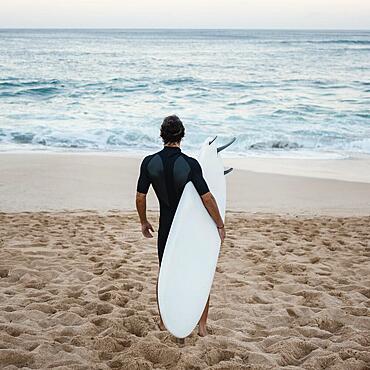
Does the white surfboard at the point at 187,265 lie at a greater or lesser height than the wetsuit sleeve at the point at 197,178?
lesser

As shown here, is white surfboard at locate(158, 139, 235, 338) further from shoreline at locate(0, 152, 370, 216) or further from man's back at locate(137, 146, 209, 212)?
shoreline at locate(0, 152, 370, 216)

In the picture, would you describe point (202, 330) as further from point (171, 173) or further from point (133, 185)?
point (133, 185)

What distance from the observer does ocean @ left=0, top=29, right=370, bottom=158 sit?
1404 centimetres

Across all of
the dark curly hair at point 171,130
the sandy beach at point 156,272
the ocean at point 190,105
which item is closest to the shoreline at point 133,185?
the sandy beach at point 156,272

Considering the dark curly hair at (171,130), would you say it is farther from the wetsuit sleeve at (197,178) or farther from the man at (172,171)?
the wetsuit sleeve at (197,178)

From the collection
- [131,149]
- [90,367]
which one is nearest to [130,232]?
[90,367]

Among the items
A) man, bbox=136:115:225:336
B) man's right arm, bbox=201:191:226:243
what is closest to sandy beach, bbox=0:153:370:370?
man's right arm, bbox=201:191:226:243

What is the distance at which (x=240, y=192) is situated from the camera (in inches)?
341

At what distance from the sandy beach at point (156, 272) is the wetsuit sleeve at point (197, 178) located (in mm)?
1050

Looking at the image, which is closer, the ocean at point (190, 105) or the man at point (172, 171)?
the man at point (172, 171)

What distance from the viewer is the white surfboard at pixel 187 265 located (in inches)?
138

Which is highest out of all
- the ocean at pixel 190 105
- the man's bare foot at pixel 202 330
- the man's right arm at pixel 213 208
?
the man's right arm at pixel 213 208

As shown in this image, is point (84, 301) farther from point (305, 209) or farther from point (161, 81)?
point (161, 81)

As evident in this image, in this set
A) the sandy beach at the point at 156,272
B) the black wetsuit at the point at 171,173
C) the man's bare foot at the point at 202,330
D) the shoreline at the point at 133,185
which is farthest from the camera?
the shoreline at the point at 133,185
